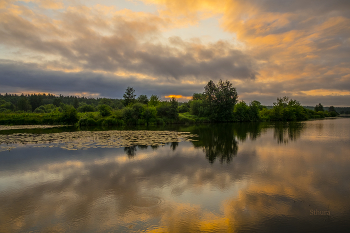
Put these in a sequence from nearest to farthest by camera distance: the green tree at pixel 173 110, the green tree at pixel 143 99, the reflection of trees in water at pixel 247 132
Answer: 1. the reflection of trees in water at pixel 247 132
2. the green tree at pixel 173 110
3. the green tree at pixel 143 99

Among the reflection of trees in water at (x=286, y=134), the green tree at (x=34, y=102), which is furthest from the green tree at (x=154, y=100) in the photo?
the green tree at (x=34, y=102)

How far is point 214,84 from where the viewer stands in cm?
5812

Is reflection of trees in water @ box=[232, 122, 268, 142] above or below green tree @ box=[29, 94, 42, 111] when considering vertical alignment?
below

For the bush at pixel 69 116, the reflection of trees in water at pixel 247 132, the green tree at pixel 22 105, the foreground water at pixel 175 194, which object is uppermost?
the green tree at pixel 22 105

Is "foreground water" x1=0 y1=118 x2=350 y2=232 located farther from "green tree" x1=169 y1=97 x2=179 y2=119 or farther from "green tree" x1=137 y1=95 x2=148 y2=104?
"green tree" x1=137 y1=95 x2=148 y2=104

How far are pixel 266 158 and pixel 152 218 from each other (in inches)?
339

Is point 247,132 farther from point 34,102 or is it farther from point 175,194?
point 34,102

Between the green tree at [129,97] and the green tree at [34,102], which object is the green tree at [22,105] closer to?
the green tree at [34,102]

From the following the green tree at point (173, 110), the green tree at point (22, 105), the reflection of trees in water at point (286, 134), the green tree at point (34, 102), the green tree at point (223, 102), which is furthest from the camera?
the green tree at point (34, 102)

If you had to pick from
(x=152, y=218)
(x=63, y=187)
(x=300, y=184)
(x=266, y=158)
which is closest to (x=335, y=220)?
(x=300, y=184)

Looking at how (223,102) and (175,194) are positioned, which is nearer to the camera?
(175,194)

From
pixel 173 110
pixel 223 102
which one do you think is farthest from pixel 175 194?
pixel 223 102

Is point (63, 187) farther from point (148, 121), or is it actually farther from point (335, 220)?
point (148, 121)

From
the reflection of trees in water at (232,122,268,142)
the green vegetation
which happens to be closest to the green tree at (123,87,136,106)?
the green vegetation
